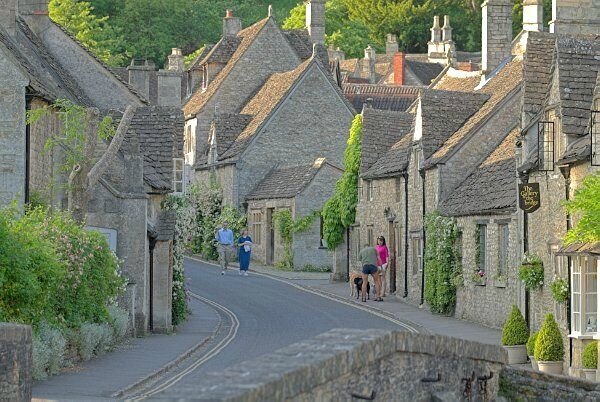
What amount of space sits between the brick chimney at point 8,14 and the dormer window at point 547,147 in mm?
13265

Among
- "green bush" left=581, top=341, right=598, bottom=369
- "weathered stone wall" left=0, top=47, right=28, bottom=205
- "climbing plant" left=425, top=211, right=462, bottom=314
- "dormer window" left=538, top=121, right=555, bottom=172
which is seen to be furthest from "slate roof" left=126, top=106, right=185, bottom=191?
"green bush" left=581, top=341, right=598, bottom=369

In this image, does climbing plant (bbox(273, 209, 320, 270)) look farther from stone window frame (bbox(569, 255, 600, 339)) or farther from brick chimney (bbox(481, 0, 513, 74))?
stone window frame (bbox(569, 255, 600, 339))

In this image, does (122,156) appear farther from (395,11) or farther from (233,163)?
(395,11)

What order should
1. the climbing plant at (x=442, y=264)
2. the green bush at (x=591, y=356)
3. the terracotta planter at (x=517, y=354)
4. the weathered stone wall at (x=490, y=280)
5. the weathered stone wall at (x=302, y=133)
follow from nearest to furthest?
the green bush at (x=591, y=356)
the terracotta planter at (x=517, y=354)
the weathered stone wall at (x=490, y=280)
the climbing plant at (x=442, y=264)
the weathered stone wall at (x=302, y=133)

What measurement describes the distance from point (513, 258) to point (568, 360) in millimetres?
7523

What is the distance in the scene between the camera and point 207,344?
109 ft

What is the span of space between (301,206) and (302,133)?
9057 mm

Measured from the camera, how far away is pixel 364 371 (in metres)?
14.4

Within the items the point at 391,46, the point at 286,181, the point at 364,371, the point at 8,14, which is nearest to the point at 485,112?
the point at 8,14

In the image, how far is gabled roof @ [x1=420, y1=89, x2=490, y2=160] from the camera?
47.3 m

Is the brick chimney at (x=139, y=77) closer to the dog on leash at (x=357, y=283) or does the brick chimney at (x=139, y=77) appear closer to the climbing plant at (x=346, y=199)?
the climbing plant at (x=346, y=199)

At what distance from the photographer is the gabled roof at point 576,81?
103ft

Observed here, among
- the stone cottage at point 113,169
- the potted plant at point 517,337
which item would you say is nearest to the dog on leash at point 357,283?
the stone cottage at point 113,169

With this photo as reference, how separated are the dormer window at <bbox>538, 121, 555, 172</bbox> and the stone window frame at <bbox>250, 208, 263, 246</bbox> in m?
33.1
